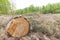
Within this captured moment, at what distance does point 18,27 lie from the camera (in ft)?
7.82

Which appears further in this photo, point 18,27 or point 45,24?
point 45,24

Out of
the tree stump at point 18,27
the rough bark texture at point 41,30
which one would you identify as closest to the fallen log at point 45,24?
the rough bark texture at point 41,30

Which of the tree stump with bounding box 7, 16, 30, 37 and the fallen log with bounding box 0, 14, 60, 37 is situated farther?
the fallen log with bounding box 0, 14, 60, 37

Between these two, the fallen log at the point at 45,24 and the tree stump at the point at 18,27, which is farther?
the fallen log at the point at 45,24

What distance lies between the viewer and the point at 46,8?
13.8 ft

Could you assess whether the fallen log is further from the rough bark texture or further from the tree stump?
the tree stump

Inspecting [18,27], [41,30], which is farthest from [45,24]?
[18,27]

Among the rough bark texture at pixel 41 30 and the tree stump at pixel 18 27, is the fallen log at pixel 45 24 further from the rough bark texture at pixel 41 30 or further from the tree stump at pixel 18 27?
the tree stump at pixel 18 27

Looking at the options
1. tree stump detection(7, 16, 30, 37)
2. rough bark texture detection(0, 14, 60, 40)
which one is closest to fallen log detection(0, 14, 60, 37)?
rough bark texture detection(0, 14, 60, 40)

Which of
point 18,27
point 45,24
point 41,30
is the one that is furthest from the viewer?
point 45,24

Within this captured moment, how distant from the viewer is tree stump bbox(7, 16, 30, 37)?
2355mm

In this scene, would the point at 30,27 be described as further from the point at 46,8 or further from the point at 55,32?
the point at 46,8

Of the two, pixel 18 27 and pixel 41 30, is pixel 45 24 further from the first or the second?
pixel 18 27

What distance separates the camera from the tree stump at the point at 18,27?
Result: 2.36 meters
